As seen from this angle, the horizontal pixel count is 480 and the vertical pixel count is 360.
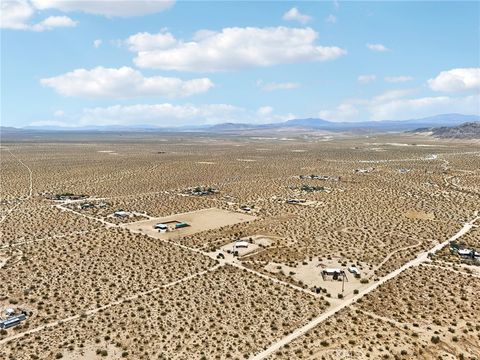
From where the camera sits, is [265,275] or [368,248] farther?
[368,248]

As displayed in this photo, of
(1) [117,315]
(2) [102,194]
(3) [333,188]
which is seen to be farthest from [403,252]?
(2) [102,194]

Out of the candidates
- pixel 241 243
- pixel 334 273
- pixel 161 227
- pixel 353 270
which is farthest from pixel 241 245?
pixel 353 270

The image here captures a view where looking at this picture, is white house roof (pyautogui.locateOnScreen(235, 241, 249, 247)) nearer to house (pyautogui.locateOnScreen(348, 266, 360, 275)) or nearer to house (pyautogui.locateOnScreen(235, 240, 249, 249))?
house (pyautogui.locateOnScreen(235, 240, 249, 249))

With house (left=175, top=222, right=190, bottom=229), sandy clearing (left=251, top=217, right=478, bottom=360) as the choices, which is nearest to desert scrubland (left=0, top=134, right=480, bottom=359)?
sandy clearing (left=251, top=217, right=478, bottom=360)

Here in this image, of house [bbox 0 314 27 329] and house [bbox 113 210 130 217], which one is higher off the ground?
house [bbox 113 210 130 217]

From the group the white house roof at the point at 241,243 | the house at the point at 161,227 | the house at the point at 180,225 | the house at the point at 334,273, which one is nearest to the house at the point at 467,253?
the house at the point at 334,273

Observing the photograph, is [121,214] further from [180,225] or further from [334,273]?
[334,273]

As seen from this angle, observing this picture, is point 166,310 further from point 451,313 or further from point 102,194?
point 102,194
